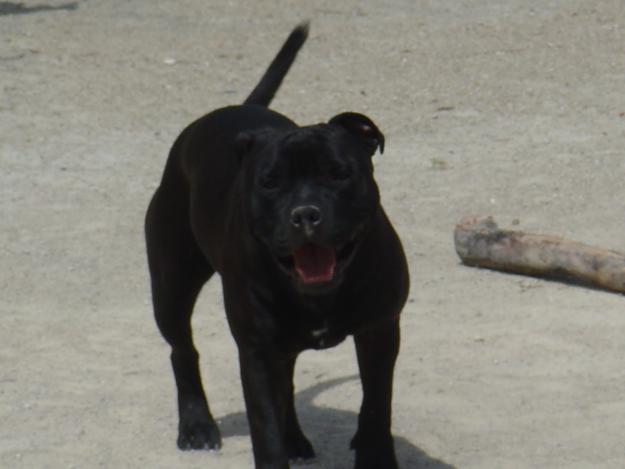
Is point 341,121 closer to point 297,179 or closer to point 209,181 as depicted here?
point 297,179

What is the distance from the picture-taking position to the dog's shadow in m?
5.58

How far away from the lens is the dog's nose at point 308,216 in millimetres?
4555

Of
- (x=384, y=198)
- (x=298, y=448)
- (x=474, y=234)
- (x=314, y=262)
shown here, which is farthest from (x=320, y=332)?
(x=384, y=198)

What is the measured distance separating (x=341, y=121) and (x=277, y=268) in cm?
45

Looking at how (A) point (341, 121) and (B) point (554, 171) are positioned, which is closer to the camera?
(A) point (341, 121)

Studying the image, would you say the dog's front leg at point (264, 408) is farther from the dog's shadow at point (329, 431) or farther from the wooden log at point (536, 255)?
the wooden log at point (536, 255)

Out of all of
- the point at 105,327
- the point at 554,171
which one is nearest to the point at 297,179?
the point at 105,327

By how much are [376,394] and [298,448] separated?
19.0 inches

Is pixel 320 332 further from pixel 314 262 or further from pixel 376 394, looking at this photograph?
pixel 376 394

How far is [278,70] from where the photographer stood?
6176mm

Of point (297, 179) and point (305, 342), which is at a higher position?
point (297, 179)

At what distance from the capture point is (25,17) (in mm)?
13609


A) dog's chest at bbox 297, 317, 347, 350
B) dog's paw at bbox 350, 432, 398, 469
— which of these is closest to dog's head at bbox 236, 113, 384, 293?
dog's chest at bbox 297, 317, 347, 350

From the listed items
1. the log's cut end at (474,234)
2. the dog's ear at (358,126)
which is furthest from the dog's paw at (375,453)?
the log's cut end at (474,234)
